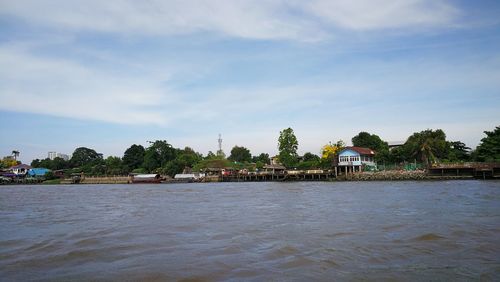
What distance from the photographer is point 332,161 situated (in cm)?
6462

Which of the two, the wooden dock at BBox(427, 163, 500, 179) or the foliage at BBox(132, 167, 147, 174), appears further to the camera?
the foliage at BBox(132, 167, 147, 174)

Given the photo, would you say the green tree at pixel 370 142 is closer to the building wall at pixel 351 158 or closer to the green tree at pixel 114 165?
the building wall at pixel 351 158

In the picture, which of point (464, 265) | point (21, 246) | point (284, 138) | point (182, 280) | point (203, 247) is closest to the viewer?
point (182, 280)

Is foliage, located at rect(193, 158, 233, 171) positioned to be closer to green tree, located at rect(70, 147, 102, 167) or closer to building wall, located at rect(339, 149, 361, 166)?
building wall, located at rect(339, 149, 361, 166)

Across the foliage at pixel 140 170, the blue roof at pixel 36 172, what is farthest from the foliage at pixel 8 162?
the foliage at pixel 140 170

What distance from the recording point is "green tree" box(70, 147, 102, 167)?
382ft

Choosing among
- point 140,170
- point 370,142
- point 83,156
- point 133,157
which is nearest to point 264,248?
point 370,142

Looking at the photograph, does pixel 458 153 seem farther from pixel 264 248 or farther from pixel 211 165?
pixel 264 248

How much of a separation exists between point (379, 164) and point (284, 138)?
655 inches

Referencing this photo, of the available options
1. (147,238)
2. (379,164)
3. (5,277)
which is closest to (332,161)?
(379,164)

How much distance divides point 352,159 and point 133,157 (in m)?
57.0

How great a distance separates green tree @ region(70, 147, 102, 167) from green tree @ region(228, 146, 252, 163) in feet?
134

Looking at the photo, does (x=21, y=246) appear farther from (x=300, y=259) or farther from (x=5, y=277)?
(x=300, y=259)

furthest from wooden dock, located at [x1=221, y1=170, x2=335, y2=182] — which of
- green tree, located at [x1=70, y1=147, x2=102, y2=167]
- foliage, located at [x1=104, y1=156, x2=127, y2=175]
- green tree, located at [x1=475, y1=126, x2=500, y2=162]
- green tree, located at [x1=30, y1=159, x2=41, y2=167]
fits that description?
green tree, located at [x1=30, y1=159, x2=41, y2=167]
